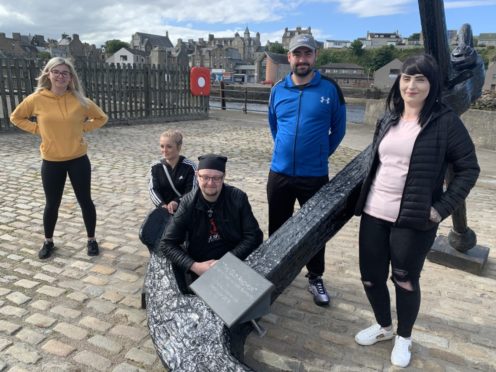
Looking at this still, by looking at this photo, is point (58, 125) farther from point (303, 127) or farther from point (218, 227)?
point (303, 127)

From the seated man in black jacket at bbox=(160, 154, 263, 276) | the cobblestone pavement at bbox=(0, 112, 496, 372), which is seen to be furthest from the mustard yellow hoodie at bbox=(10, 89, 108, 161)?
the seated man in black jacket at bbox=(160, 154, 263, 276)

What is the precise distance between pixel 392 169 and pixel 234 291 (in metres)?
1.04

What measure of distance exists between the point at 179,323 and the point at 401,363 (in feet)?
4.52

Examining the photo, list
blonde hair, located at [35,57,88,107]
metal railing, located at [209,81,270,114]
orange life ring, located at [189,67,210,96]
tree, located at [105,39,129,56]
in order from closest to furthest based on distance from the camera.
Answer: blonde hair, located at [35,57,88,107] < orange life ring, located at [189,67,210,96] < metal railing, located at [209,81,270,114] < tree, located at [105,39,129,56]

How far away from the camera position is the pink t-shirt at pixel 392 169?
2.15 meters

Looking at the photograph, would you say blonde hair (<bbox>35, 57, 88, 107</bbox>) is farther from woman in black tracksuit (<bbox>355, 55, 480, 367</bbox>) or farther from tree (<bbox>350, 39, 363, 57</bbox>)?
tree (<bbox>350, 39, 363, 57</bbox>)

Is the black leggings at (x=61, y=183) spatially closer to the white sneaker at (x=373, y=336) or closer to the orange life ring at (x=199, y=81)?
the white sneaker at (x=373, y=336)

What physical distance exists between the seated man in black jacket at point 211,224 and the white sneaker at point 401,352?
3.37 ft

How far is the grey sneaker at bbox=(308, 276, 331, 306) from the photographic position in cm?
316

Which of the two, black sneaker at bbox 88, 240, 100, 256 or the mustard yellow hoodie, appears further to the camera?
black sneaker at bbox 88, 240, 100, 256

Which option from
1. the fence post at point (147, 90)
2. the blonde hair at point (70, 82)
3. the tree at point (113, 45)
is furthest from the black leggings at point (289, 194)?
the tree at point (113, 45)

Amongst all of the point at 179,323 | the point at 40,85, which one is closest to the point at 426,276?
the point at 179,323

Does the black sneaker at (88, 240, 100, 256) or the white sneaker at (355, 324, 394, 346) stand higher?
the black sneaker at (88, 240, 100, 256)

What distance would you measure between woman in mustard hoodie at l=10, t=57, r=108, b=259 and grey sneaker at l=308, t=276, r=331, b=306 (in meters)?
2.15
